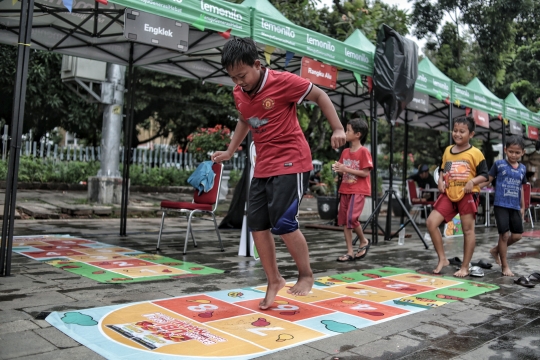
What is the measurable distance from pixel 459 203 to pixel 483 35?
62.3ft

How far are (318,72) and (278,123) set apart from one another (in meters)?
Result: 4.24

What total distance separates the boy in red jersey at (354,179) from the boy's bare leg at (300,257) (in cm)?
244

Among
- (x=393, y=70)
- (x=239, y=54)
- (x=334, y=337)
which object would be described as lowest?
(x=334, y=337)

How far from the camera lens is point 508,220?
5387 mm

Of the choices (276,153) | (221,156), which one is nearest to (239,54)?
(276,153)

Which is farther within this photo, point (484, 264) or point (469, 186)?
point (484, 264)

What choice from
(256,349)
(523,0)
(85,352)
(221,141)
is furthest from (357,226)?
(523,0)

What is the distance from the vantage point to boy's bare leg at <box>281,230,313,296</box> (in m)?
3.36

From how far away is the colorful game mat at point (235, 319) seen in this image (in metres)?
2.61

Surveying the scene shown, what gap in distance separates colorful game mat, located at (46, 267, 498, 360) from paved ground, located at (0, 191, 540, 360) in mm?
119

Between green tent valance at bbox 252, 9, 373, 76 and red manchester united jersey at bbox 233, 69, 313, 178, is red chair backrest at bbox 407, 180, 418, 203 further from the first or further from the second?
red manchester united jersey at bbox 233, 69, 313, 178

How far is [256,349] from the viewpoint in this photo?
2625mm

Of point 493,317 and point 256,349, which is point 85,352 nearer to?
point 256,349

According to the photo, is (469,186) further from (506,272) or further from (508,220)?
(506,272)
